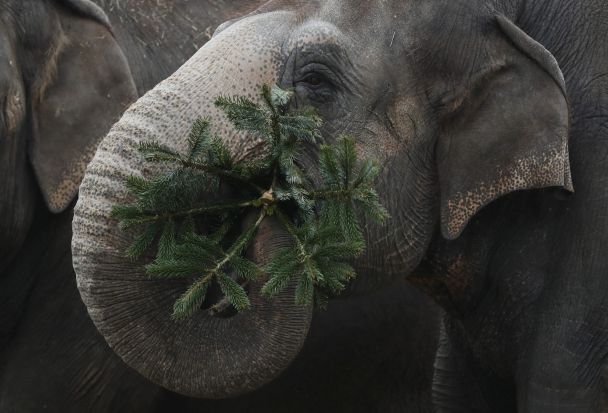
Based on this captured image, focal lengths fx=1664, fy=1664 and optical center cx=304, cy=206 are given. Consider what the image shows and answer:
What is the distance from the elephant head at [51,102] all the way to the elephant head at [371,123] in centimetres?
111

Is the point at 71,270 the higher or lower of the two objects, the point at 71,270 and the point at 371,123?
the lower

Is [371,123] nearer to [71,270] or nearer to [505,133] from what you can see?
[505,133]

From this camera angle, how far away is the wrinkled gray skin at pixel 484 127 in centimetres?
466

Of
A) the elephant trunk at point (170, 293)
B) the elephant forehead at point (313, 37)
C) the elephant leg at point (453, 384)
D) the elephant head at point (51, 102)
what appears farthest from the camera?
the elephant head at point (51, 102)

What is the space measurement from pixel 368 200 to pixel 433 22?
82 centimetres

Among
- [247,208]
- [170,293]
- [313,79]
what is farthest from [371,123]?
[170,293]

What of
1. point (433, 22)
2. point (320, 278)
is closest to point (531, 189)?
point (433, 22)

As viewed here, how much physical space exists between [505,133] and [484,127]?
64 mm

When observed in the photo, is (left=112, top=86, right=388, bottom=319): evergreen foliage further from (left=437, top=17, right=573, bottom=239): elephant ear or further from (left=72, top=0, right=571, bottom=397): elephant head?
(left=437, top=17, right=573, bottom=239): elephant ear

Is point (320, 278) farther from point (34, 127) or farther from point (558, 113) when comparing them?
point (34, 127)

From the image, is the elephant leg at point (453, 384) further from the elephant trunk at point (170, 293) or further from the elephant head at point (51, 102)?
the elephant head at point (51, 102)

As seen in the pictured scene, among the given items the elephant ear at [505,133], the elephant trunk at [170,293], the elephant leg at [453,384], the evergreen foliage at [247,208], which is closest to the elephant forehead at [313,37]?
the elephant trunk at [170,293]

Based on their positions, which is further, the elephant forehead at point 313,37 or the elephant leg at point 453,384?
the elephant leg at point 453,384

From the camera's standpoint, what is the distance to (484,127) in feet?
15.6
